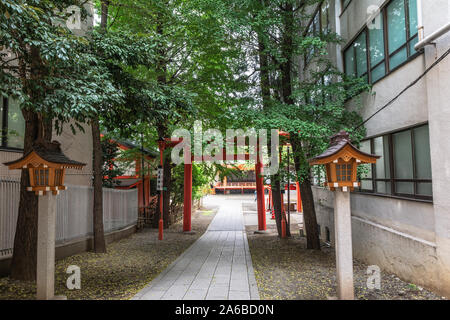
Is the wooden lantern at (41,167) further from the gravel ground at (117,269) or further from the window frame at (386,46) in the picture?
the window frame at (386,46)

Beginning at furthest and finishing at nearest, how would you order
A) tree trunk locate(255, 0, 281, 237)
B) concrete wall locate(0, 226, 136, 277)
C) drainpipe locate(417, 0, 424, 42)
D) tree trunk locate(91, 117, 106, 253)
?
tree trunk locate(91, 117, 106, 253) < tree trunk locate(255, 0, 281, 237) < concrete wall locate(0, 226, 136, 277) < drainpipe locate(417, 0, 424, 42)

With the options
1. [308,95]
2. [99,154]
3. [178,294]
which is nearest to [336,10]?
[308,95]

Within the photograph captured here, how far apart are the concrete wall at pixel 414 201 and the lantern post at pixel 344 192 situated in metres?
1.84

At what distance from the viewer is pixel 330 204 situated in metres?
12.7

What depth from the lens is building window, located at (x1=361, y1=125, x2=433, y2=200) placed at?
6988mm

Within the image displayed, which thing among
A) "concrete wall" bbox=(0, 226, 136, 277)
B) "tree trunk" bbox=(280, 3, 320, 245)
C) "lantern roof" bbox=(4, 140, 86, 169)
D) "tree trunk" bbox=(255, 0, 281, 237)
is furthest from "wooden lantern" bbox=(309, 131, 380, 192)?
"concrete wall" bbox=(0, 226, 136, 277)

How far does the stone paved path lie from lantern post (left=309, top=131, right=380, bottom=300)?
5.60 ft

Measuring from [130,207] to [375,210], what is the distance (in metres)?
10.7

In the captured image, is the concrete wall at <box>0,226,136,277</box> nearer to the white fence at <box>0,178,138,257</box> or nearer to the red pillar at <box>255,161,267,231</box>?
the white fence at <box>0,178,138,257</box>

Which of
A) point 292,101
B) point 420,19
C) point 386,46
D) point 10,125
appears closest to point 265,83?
point 292,101

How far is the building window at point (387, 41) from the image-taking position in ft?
24.5

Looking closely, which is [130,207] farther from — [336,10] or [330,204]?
[336,10]

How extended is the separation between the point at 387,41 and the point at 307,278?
665 centimetres

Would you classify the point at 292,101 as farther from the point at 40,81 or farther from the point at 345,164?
the point at 40,81
